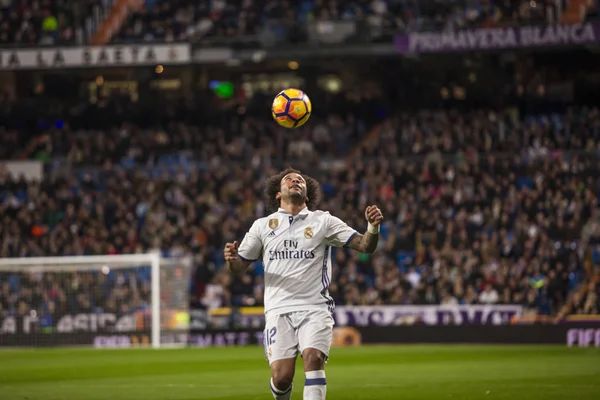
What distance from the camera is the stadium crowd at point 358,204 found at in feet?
84.8

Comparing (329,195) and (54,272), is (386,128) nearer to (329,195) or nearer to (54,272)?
(329,195)

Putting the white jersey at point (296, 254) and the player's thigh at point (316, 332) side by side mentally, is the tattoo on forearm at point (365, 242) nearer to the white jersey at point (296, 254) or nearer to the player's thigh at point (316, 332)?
the white jersey at point (296, 254)

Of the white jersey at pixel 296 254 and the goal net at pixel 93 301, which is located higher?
the white jersey at pixel 296 254

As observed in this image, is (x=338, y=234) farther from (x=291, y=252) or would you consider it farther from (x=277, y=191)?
(x=277, y=191)

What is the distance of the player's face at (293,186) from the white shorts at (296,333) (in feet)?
3.13

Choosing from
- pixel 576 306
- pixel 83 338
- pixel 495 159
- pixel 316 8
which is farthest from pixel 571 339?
pixel 316 8

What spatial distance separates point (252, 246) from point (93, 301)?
57.9 feet

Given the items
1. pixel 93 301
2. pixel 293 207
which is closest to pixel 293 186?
pixel 293 207

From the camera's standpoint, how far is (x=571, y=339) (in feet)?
76.2

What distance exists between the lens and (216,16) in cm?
3353

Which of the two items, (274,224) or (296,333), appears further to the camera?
(274,224)

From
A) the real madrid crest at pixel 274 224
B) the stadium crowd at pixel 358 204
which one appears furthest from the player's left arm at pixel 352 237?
the stadium crowd at pixel 358 204

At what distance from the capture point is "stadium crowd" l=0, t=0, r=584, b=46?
1249 inches

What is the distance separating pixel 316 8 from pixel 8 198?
10.9 meters
